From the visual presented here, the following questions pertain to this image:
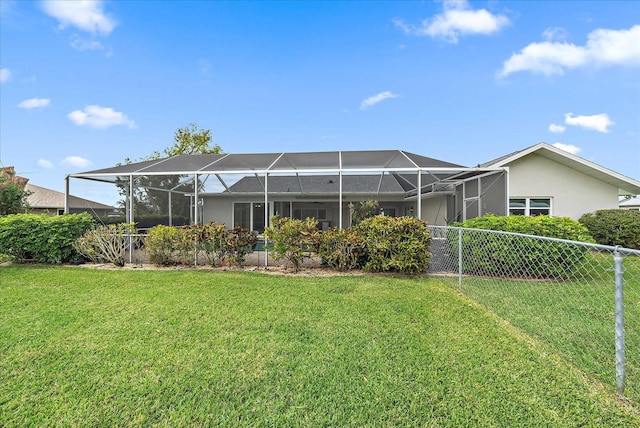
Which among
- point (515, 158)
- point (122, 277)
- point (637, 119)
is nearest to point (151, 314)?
point (122, 277)

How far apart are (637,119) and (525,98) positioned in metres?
3.95

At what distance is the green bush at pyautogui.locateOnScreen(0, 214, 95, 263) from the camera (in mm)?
7777

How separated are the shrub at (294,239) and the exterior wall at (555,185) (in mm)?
8582

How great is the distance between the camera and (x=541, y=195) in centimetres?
1096

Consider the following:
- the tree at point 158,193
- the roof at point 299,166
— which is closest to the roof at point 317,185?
the tree at point 158,193

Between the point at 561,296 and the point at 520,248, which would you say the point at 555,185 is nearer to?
the point at 520,248

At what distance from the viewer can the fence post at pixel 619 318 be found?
2.21 metres

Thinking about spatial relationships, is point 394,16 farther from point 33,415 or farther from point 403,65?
point 33,415

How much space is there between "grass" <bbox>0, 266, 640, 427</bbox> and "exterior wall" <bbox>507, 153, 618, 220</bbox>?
8544mm

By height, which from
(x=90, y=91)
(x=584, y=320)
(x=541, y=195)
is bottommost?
(x=584, y=320)

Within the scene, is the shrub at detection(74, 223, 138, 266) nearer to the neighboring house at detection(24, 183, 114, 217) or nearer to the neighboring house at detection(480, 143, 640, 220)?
the neighboring house at detection(24, 183, 114, 217)

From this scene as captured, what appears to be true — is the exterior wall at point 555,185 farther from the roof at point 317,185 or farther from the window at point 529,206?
the roof at point 317,185

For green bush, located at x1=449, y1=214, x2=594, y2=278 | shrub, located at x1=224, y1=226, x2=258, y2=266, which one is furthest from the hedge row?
green bush, located at x1=449, y1=214, x2=594, y2=278

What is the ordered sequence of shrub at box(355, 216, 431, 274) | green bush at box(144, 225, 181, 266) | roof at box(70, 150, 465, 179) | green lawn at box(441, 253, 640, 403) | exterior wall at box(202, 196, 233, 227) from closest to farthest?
green lawn at box(441, 253, 640, 403), shrub at box(355, 216, 431, 274), green bush at box(144, 225, 181, 266), roof at box(70, 150, 465, 179), exterior wall at box(202, 196, 233, 227)
